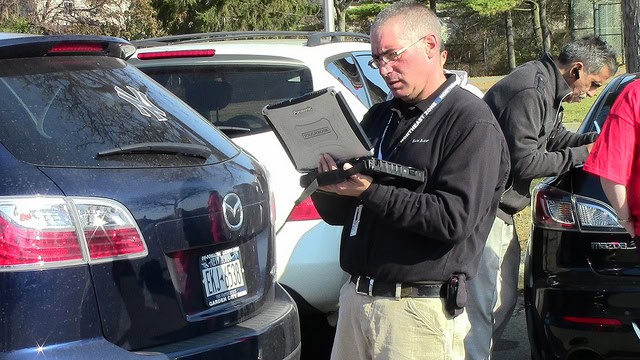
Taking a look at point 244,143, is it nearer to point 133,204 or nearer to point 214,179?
point 214,179

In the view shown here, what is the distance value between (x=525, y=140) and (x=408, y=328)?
149 centimetres

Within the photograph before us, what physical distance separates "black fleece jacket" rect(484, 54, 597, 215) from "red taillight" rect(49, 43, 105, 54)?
1.87 metres

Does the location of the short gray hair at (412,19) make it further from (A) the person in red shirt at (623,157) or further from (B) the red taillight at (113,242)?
(B) the red taillight at (113,242)

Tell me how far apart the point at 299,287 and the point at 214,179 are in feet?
4.44

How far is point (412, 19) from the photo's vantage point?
3053 millimetres

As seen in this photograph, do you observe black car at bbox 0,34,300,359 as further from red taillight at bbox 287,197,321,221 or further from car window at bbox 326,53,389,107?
car window at bbox 326,53,389,107

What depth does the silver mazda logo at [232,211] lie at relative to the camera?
3.33 meters

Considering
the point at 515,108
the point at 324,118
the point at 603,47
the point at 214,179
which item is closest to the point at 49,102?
the point at 214,179

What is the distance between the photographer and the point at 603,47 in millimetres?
Result: 4656

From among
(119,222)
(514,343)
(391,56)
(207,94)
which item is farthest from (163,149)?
(514,343)

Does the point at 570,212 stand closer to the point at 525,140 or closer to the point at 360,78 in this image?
the point at 525,140

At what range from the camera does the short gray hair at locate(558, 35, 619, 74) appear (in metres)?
4.62

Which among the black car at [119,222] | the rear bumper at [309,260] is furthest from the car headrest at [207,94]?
the black car at [119,222]

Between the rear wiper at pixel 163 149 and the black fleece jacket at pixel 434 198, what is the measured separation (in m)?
0.52
